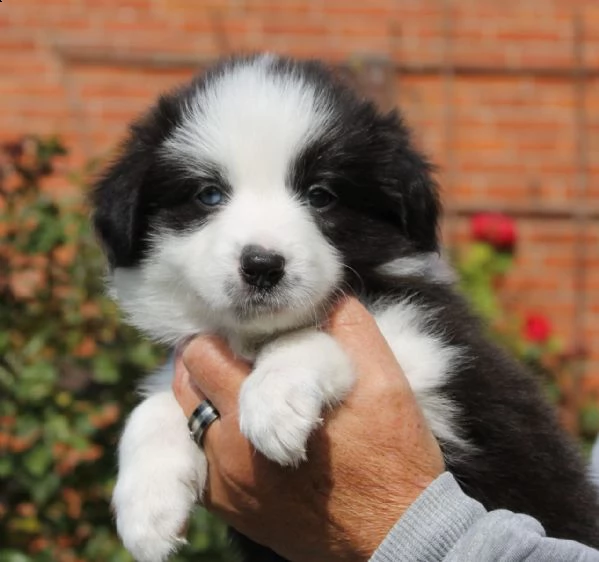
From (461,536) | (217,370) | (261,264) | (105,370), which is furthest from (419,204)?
(105,370)

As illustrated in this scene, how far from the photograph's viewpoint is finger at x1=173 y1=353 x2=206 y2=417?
2.54 m

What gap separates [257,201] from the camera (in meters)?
2.39

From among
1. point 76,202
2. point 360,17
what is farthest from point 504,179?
point 76,202

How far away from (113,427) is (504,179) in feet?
10.1

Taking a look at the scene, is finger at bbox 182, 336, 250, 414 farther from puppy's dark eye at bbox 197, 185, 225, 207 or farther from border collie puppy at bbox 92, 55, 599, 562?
puppy's dark eye at bbox 197, 185, 225, 207

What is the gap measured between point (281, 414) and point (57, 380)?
1650 mm

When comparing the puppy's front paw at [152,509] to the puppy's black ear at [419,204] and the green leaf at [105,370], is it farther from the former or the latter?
the green leaf at [105,370]

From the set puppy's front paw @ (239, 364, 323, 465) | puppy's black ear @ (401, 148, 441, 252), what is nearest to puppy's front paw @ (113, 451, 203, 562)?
puppy's front paw @ (239, 364, 323, 465)

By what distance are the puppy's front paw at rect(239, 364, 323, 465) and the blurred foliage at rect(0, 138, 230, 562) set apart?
1390 mm

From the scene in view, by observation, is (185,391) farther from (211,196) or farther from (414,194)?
(414,194)

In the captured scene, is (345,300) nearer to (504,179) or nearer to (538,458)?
(538,458)

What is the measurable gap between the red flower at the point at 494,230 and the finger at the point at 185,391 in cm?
322

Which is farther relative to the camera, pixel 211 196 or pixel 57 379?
pixel 57 379

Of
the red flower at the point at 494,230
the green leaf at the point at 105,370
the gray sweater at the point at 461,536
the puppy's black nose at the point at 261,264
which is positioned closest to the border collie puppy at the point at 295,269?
the puppy's black nose at the point at 261,264
